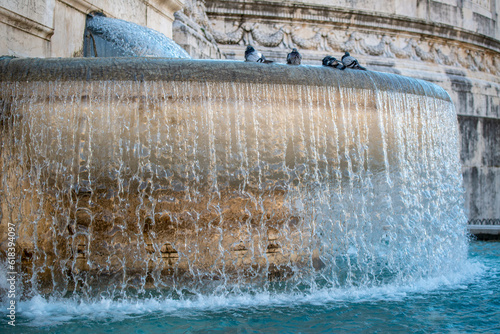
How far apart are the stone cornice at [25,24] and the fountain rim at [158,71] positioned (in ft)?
2.70

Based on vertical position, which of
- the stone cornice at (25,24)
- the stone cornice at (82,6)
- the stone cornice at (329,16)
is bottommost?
the stone cornice at (25,24)

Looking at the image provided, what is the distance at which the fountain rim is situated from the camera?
327 cm

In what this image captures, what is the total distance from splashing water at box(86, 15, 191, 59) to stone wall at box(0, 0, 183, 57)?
17cm

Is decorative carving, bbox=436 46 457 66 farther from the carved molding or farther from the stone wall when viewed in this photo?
the stone wall

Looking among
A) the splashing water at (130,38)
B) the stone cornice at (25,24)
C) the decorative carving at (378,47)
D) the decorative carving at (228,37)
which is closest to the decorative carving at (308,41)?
the decorative carving at (378,47)

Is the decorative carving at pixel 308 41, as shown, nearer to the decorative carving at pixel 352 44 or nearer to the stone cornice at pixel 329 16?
the stone cornice at pixel 329 16

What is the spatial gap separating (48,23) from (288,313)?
3282 millimetres

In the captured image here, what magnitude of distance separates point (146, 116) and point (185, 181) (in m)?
0.50

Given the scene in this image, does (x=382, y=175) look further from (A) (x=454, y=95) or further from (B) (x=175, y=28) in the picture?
(A) (x=454, y=95)

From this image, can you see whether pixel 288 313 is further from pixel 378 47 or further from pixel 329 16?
pixel 378 47

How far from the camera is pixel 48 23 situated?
4.55 meters

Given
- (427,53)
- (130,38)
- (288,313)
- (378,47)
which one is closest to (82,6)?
(130,38)

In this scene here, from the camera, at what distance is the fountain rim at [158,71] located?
3.27 m

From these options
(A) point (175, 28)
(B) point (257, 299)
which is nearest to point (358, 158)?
(B) point (257, 299)
